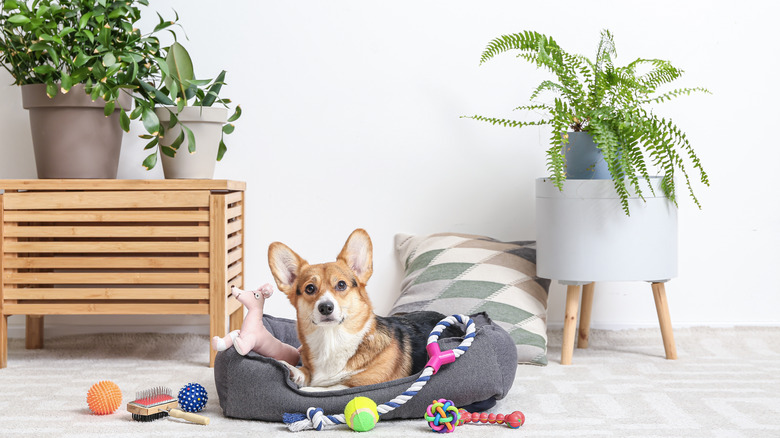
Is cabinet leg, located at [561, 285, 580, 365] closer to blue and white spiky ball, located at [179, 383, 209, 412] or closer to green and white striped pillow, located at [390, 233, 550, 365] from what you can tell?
green and white striped pillow, located at [390, 233, 550, 365]

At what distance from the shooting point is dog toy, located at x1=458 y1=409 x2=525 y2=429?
1566mm

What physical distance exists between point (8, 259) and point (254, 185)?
0.86 metres

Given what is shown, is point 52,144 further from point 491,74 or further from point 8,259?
point 491,74

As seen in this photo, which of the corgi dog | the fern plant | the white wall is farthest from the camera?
the white wall

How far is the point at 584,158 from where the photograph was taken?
228 centimetres

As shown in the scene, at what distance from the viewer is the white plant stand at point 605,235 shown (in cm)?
219

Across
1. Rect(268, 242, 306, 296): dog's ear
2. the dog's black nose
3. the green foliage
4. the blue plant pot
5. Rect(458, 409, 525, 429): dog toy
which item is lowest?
Rect(458, 409, 525, 429): dog toy

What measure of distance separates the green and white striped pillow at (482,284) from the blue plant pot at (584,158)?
39cm

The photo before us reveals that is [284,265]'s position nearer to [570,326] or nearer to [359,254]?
[359,254]

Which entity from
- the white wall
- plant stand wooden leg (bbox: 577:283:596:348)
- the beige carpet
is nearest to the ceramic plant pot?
the white wall

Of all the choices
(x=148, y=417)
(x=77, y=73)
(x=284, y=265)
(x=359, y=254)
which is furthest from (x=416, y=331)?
(x=77, y=73)

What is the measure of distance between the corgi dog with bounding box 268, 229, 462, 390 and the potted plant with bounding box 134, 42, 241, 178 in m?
0.80

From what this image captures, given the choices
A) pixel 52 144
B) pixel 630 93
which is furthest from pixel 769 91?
pixel 52 144

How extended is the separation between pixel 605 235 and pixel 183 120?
4.56 feet
